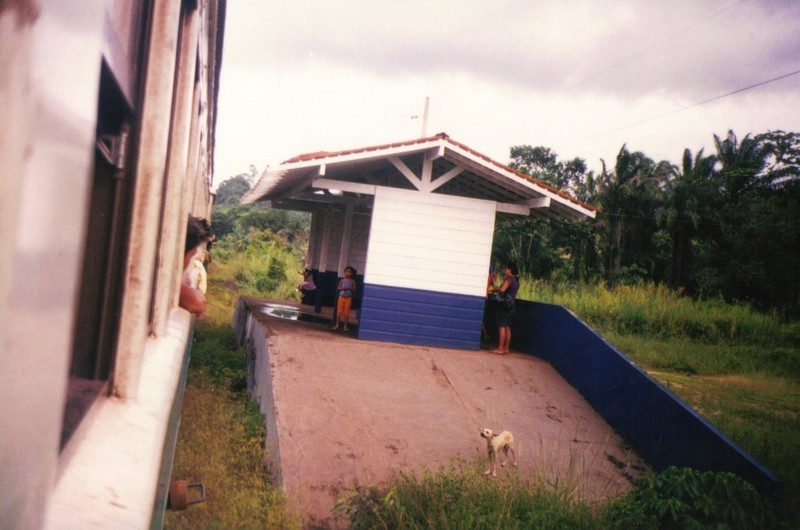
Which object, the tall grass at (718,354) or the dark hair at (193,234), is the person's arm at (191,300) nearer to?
the dark hair at (193,234)

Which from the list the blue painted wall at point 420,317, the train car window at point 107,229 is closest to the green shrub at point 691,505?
the train car window at point 107,229

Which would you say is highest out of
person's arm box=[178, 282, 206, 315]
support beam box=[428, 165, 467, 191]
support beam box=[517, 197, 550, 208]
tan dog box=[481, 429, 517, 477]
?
support beam box=[428, 165, 467, 191]

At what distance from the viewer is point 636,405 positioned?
274 inches

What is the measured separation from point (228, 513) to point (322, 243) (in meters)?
10.2

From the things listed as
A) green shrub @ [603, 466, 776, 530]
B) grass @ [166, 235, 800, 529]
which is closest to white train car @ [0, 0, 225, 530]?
grass @ [166, 235, 800, 529]

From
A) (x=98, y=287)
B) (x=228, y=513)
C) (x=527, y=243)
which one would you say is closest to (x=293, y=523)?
(x=228, y=513)

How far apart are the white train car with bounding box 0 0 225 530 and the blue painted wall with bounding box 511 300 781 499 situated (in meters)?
5.13

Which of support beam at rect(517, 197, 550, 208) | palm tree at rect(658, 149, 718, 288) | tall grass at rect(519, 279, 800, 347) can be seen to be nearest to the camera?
support beam at rect(517, 197, 550, 208)

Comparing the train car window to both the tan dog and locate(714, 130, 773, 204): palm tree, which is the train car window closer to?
the tan dog

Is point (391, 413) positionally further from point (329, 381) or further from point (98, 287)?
point (98, 287)

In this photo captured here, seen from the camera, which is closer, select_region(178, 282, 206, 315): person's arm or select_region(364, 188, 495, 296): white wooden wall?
select_region(178, 282, 206, 315): person's arm

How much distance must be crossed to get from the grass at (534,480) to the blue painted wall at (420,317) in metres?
2.17

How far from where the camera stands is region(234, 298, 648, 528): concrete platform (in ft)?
18.1

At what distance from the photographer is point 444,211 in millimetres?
9672
